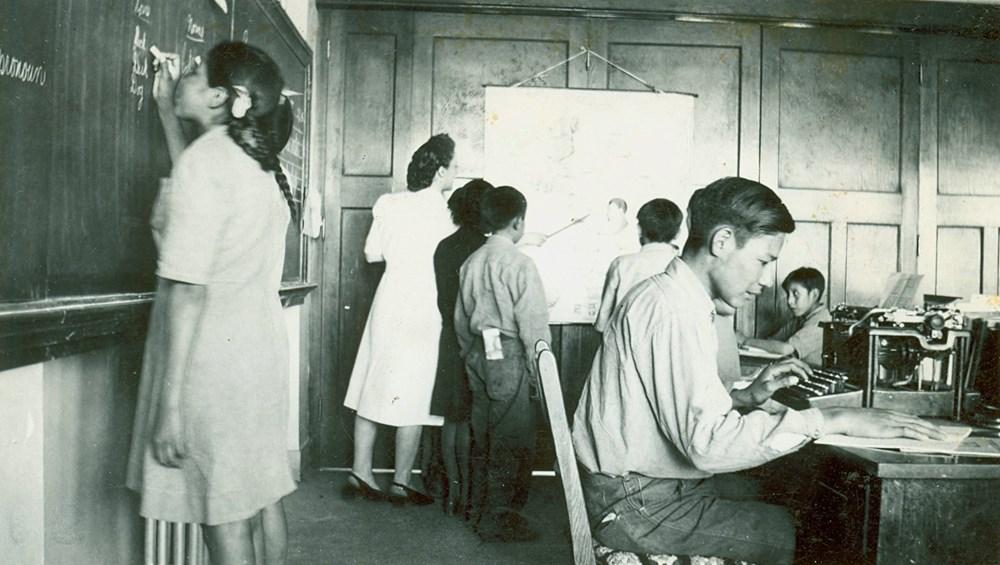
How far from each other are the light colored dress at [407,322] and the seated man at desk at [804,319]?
1623 millimetres

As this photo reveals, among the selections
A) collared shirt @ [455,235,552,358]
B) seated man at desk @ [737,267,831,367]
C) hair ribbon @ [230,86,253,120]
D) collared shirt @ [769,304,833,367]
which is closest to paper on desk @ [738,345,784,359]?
seated man at desk @ [737,267,831,367]

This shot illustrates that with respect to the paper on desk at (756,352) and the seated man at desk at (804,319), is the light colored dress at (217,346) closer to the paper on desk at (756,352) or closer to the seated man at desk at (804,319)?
the paper on desk at (756,352)

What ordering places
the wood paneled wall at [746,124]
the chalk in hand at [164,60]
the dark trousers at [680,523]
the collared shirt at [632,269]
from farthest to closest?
the wood paneled wall at [746,124], the collared shirt at [632,269], the chalk in hand at [164,60], the dark trousers at [680,523]

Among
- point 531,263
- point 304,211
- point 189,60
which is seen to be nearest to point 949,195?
point 531,263

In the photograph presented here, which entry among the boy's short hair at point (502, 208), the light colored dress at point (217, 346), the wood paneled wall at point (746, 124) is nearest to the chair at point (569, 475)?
the light colored dress at point (217, 346)

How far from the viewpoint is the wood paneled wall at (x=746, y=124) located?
14.3ft

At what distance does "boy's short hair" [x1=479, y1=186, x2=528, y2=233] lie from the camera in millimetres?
3443

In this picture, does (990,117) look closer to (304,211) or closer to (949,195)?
(949,195)

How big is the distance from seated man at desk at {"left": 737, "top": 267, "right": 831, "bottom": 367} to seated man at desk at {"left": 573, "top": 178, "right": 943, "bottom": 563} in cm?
222

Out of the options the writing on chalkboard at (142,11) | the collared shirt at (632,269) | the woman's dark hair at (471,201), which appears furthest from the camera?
the woman's dark hair at (471,201)

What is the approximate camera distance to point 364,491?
154 inches

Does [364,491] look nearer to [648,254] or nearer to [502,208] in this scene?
[502,208]

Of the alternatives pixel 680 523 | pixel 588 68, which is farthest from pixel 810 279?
pixel 680 523

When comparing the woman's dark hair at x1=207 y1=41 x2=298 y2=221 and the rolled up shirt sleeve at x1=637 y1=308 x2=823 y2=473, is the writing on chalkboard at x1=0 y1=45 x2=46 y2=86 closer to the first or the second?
the woman's dark hair at x1=207 y1=41 x2=298 y2=221
